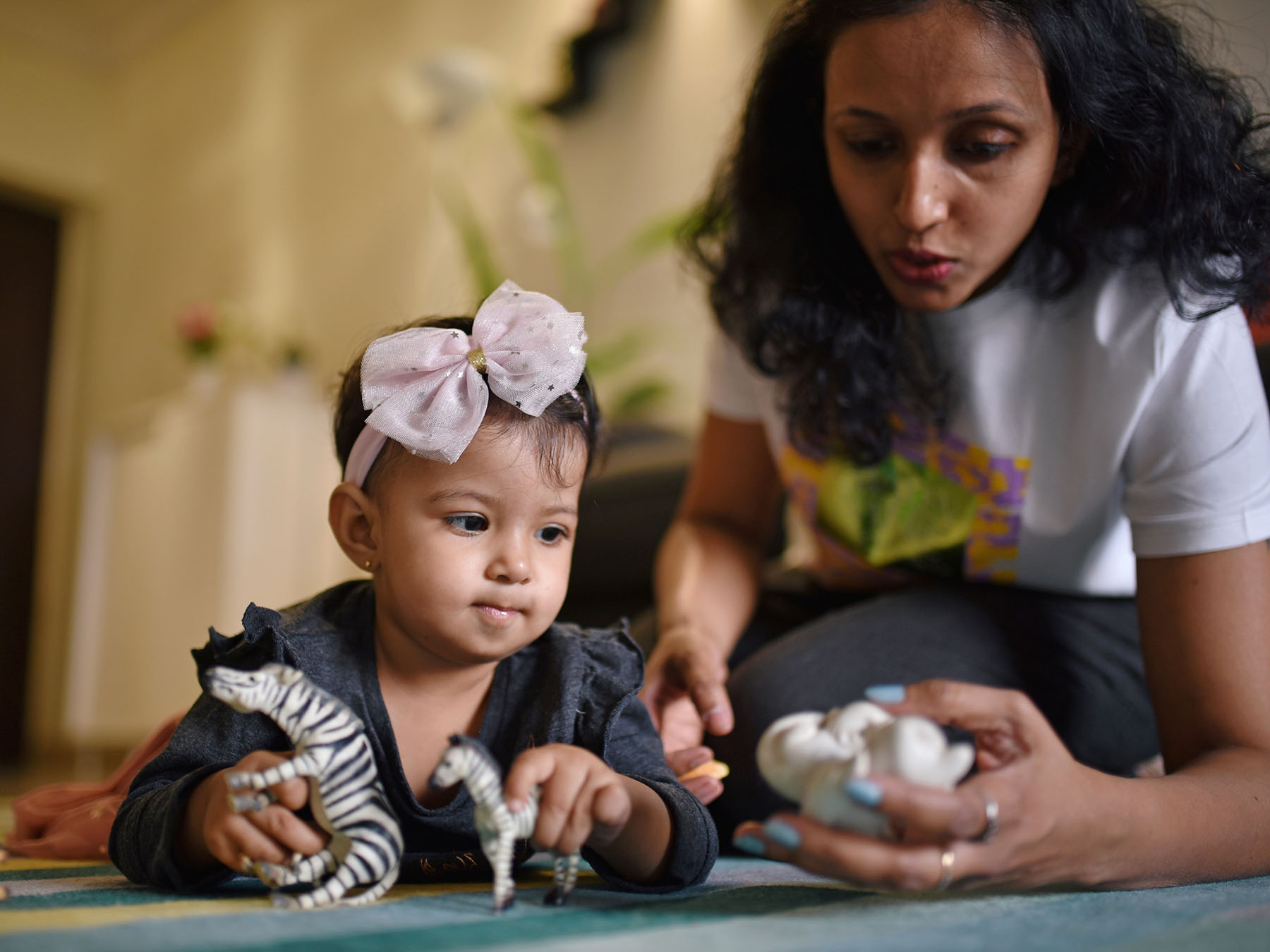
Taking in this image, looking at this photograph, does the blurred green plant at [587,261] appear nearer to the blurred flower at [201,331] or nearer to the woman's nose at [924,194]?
the blurred flower at [201,331]

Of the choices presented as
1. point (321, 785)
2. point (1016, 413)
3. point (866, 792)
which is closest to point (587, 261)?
point (1016, 413)

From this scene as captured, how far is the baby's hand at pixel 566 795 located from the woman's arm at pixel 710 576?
27 cm

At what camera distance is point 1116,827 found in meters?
0.68

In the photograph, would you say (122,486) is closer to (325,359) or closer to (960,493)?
(325,359)

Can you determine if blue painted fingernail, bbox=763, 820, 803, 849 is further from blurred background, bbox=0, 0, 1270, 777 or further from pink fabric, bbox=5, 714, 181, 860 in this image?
blurred background, bbox=0, 0, 1270, 777

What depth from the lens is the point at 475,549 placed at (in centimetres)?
77

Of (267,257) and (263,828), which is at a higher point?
(267,257)

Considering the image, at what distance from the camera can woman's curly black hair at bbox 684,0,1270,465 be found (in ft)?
3.06

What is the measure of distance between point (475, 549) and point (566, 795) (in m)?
0.21

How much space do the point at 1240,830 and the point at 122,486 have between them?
350cm

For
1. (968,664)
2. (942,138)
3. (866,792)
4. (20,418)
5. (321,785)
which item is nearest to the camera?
(866,792)

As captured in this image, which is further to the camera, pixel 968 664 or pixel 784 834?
pixel 968 664

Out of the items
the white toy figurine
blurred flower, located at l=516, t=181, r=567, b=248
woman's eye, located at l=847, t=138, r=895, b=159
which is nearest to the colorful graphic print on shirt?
woman's eye, located at l=847, t=138, r=895, b=159

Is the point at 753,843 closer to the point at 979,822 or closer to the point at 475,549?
the point at 979,822
